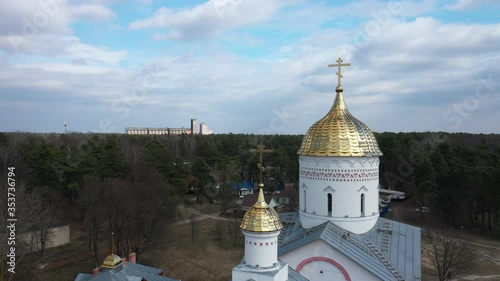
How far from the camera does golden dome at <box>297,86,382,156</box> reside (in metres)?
15.1

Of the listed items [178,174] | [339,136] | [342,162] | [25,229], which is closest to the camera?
[342,162]

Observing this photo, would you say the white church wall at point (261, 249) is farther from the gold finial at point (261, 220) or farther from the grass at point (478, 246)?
the grass at point (478, 246)

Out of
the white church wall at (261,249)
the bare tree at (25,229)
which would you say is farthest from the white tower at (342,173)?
the bare tree at (25,229)

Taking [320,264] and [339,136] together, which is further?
[339,136]

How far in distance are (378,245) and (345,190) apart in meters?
2.37

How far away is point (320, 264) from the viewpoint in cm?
1328

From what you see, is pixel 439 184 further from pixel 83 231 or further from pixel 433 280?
pixel 83 231

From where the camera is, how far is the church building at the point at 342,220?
516 inches

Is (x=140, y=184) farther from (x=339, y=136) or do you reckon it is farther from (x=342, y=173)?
(x=339, y=136)

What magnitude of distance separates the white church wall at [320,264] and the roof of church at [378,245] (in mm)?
210

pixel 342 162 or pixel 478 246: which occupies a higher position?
pixel 342 162

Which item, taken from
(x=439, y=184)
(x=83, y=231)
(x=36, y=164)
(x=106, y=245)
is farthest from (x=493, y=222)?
(x=36, y=164)

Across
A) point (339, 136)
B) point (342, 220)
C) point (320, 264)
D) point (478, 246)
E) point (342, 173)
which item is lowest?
point (478, 246)

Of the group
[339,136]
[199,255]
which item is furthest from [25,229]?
[339,136]
